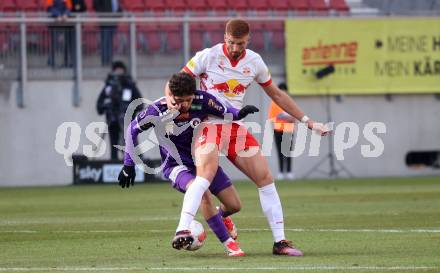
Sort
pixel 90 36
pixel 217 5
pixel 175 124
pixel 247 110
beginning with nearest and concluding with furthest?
pixel 247 110
pixel 175 124
pixel 90 36
pixel 217 5

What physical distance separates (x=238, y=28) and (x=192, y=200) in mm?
1684

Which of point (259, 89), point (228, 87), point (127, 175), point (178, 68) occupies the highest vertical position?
point (228, 87)

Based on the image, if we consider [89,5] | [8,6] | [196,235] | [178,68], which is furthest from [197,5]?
[196,235]

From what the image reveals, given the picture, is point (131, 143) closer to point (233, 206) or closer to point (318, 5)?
point (233, 206)

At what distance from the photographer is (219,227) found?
10852 mm

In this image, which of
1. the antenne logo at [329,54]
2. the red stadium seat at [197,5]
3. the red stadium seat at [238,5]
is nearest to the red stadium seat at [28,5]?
the red stadium seat at [197,5]

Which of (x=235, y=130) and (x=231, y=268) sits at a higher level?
(x=235, y=130)

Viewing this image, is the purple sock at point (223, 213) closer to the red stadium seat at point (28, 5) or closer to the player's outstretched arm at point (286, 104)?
the player's outstretched arm at point (286, 104)

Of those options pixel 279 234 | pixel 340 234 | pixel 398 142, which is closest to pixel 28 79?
pixel 398 142

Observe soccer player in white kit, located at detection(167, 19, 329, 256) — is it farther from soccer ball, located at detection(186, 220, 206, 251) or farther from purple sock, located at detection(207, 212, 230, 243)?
purple sock, located at detection(207, 212, 230, 243)

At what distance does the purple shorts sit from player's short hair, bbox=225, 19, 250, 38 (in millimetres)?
1268

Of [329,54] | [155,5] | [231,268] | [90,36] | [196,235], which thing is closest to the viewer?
[231,268]

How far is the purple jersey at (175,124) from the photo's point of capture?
35.1 feet

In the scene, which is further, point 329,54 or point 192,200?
point 329,54
